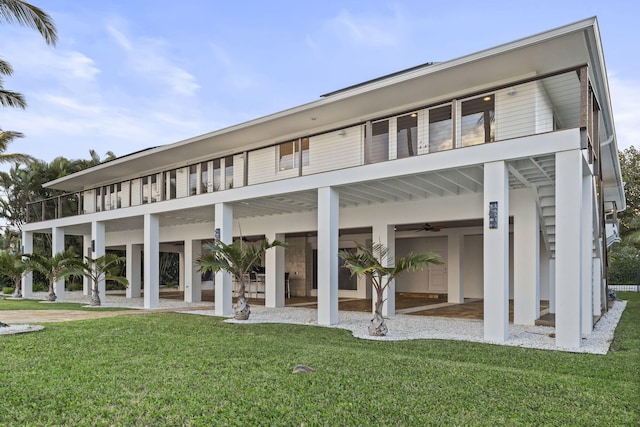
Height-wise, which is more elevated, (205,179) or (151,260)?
(205,179)

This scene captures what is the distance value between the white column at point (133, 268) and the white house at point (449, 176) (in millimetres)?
3289

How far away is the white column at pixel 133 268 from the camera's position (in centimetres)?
2128

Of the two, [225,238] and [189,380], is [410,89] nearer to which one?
[225,238]

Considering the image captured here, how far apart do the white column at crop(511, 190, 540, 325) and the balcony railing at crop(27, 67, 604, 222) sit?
1.75m

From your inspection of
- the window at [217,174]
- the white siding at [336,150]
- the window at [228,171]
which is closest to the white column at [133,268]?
the window at [217,174]

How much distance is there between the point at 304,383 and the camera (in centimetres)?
512

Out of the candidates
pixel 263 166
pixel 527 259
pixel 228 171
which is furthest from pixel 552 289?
pixel 228 171

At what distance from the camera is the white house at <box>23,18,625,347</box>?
8133 millimetres

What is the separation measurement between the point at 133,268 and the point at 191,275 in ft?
16.4

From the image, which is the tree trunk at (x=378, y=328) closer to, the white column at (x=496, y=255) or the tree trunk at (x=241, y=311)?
the white column at (x=496, y=255)

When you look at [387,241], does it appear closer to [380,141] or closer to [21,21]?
[380,141]

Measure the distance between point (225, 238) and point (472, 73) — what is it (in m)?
7.50

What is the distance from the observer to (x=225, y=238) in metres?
12.8

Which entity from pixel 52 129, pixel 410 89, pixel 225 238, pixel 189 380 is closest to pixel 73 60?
pixel 52 129
